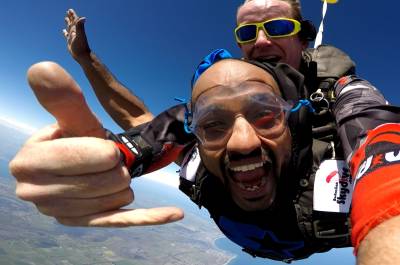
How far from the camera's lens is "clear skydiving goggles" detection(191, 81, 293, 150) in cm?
180

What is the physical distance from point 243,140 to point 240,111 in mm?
223

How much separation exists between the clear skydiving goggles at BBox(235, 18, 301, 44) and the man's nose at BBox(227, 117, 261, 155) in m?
1.22

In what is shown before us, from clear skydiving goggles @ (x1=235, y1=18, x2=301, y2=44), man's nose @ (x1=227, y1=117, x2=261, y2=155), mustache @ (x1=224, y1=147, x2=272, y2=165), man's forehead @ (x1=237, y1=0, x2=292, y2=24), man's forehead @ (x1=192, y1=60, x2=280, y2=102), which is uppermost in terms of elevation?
man's forehead @ (x1=237, y1=0, x2=292, y2=24)

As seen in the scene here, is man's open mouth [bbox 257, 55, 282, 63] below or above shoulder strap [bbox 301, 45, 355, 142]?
above

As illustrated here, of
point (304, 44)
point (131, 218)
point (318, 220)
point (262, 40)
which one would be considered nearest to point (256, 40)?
point (262, 40)

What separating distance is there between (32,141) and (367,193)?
1260 millimetres

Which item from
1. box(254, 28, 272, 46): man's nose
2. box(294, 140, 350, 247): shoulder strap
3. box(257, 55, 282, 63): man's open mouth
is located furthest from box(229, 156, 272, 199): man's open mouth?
box(254, 28, 272, 46): man's nose

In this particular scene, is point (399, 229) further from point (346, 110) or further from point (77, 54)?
point (77, 54)

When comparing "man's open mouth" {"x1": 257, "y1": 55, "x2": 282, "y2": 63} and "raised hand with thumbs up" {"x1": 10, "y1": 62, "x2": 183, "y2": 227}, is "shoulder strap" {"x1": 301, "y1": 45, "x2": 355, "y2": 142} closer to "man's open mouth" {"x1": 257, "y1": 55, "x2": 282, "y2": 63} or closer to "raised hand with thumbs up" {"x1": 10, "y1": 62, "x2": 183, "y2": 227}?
"man's open mouth" {"x1": 257, "y1": 55, "x2": 282, "y2": 63}

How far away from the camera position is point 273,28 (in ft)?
8.61

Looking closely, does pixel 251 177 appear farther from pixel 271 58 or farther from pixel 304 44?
pixel 304 44

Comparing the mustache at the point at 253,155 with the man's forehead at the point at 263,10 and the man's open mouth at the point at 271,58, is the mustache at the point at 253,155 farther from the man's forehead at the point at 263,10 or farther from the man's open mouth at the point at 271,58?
the man's forehead at the point at 263,10

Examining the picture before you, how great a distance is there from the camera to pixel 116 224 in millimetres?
1140

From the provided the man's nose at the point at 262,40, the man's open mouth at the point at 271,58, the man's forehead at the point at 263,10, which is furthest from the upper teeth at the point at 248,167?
the man's forehead at the point at 263,10
